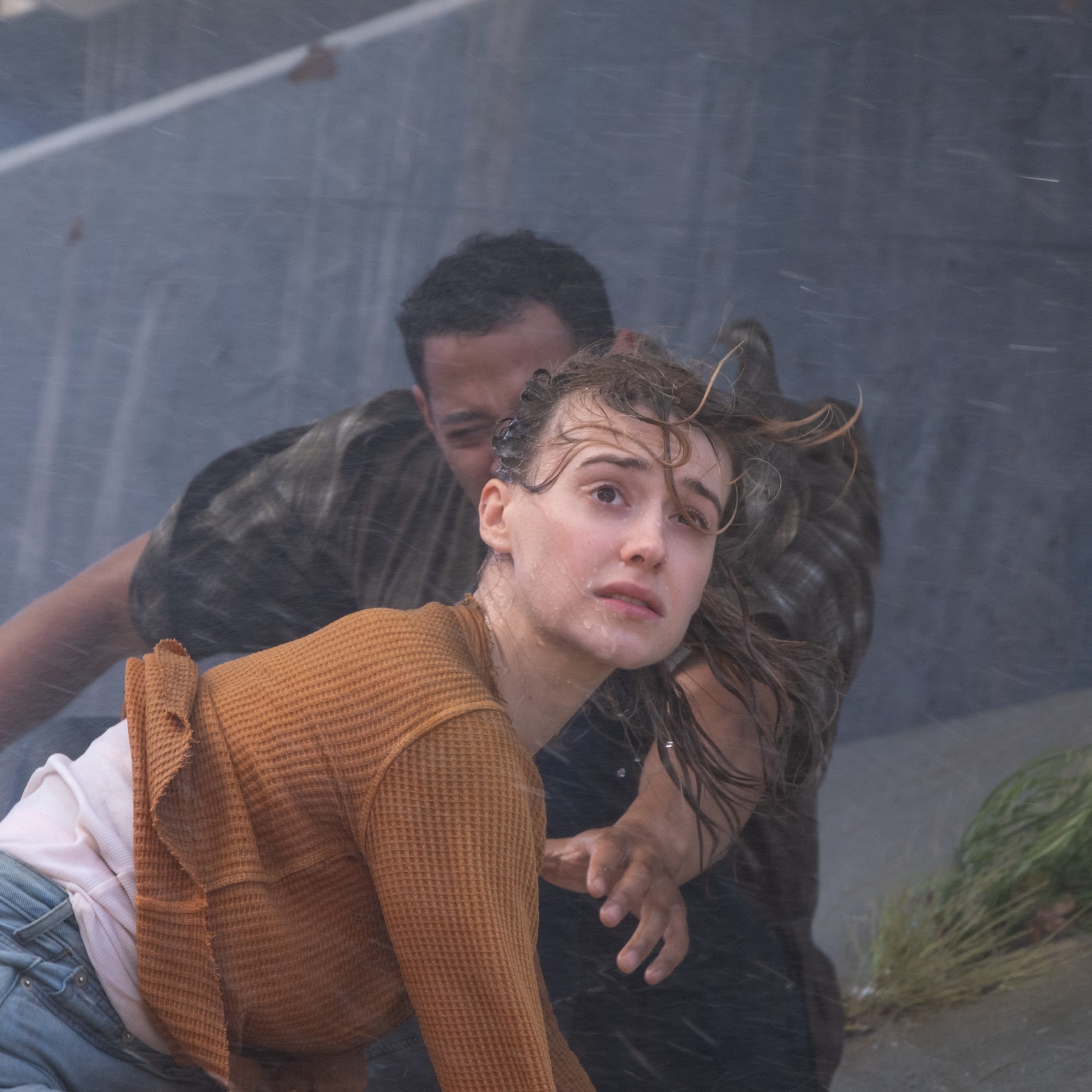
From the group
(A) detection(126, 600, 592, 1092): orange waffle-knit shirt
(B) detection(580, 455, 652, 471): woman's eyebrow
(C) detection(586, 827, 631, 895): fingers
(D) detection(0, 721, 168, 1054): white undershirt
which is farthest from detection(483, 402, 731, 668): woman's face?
(D) detection(0, 721, 168, 1054): white undershirt

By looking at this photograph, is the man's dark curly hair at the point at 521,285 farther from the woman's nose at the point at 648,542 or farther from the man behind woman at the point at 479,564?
the woman's nose at the point at 648,542

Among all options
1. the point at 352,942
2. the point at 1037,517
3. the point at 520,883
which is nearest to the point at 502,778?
the point at 520,883

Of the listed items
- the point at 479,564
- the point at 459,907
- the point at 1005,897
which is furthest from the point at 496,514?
the point at 1005,897

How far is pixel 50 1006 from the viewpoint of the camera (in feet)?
2.99

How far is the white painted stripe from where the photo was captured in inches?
51.8

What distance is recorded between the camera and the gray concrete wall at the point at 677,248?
1.31 meters

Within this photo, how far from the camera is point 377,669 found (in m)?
0.95

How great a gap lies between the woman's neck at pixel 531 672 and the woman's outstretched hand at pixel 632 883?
0.19 metres

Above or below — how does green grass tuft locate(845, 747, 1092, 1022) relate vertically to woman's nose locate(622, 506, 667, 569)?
below

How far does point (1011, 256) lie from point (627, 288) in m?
0.44

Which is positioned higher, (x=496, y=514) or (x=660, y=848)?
(x=496, y=514)

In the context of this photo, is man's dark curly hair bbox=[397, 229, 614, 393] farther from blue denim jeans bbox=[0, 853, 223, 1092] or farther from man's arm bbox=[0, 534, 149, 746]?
blue denim jeans bbox=[0, 853, 223, 1092]

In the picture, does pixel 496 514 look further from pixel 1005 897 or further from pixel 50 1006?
pixel 1005 897

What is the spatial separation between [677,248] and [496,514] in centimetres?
43
